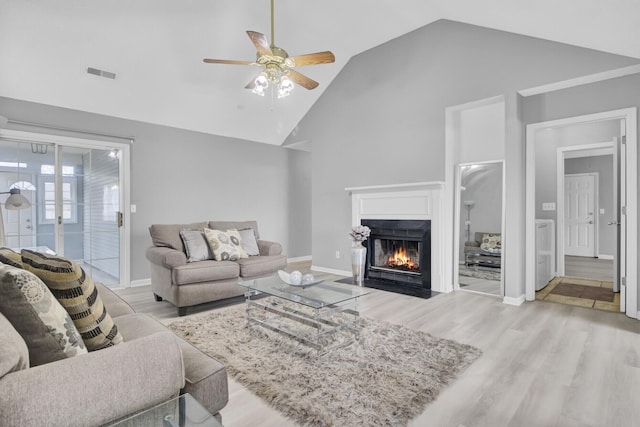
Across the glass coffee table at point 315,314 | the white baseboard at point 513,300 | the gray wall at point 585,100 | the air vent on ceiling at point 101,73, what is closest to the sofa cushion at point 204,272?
the glass coffee table at point 315,314

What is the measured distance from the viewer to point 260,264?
395cm

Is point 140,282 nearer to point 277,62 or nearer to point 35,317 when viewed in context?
point 277,62

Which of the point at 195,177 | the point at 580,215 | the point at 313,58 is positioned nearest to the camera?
the point at 313,58

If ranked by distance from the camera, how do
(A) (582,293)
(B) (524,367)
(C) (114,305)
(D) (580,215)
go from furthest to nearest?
(D) (580,215)
(A) (582,293)
(B) (524,367)
(C) (114,305)

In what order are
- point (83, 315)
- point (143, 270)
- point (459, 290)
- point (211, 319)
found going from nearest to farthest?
point (83, 315)
point (211, 319)
point (459, 290)
point (143, 270)

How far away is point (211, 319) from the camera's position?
3150mm

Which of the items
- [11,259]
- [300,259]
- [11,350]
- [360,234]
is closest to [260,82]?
[360,234]

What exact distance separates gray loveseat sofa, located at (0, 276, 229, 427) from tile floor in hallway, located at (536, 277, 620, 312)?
4.19m

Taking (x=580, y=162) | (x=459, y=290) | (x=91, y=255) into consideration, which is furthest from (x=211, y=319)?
(x=580, y=162)

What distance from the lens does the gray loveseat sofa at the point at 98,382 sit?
2.76ft

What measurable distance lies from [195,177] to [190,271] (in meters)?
2.46

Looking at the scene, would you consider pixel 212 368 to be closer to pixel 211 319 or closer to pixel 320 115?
pixel 211 319

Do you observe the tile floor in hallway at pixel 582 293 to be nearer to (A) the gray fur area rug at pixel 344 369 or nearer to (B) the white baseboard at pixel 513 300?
(B) the white baseboard at pixel 513 300

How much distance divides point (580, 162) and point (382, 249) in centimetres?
590
